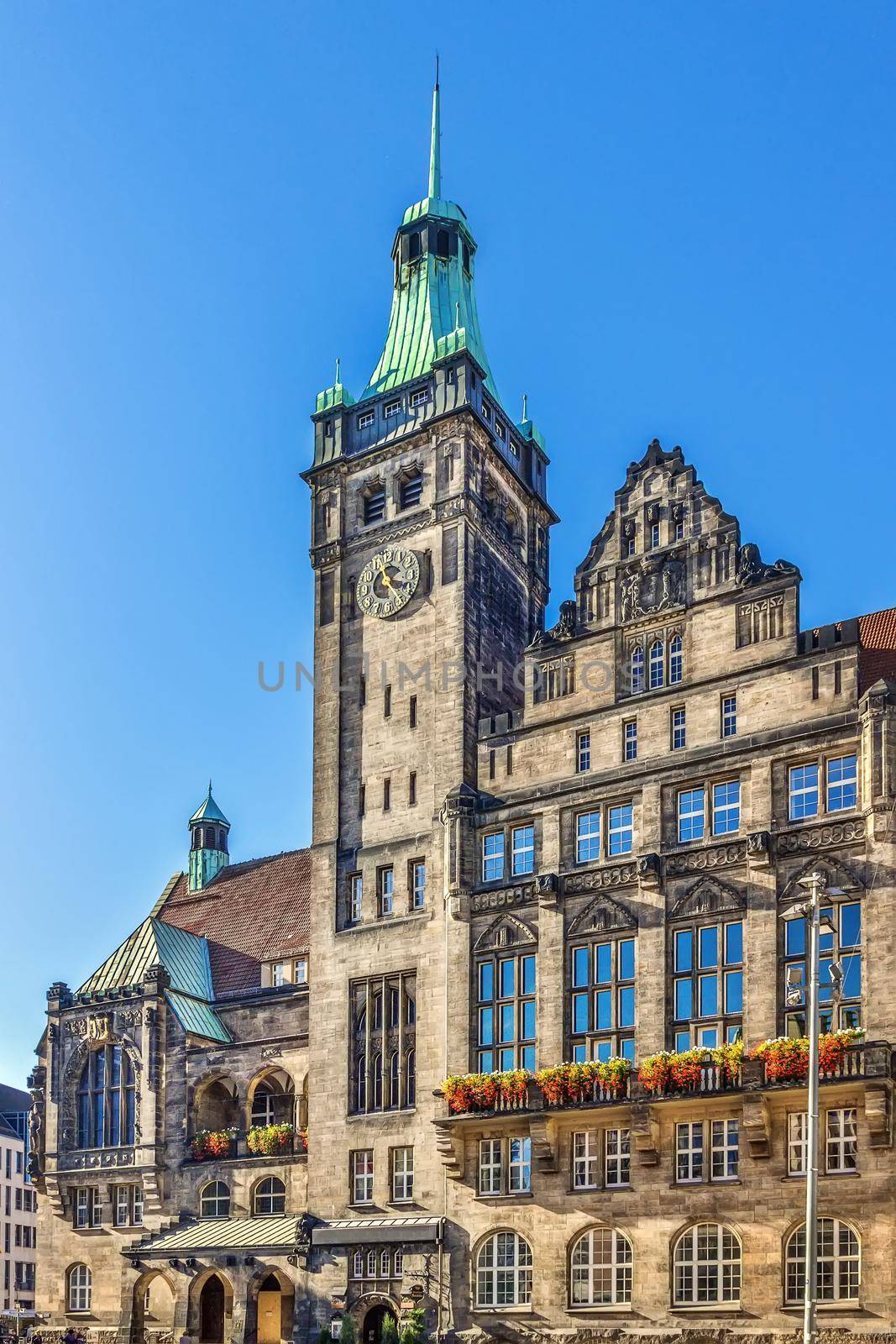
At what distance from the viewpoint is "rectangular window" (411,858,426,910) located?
46.2 m

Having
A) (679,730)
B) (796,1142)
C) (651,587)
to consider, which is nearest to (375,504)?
(651,587)

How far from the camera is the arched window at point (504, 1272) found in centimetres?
4034

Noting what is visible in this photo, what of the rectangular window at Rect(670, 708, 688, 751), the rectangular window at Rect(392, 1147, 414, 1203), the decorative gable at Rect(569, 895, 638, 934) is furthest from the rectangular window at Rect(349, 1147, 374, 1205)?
the rectangular window at Rect(670, 708, 688, 751)

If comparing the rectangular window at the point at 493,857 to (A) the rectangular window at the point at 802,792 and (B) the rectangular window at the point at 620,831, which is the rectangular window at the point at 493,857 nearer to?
(B) the rectangular window at the point at 620,831

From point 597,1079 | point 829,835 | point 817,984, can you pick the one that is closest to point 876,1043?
point 829,835

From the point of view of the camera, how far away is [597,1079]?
131 feet

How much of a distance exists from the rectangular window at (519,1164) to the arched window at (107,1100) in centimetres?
1512

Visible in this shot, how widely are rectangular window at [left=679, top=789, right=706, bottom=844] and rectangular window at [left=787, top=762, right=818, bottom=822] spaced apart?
246 centimetres

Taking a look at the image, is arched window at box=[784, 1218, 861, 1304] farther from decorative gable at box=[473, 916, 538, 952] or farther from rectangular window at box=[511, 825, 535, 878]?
rectangular window at box=[511, 825, 535, 878]

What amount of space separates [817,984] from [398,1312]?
2074cm

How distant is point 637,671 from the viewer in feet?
144

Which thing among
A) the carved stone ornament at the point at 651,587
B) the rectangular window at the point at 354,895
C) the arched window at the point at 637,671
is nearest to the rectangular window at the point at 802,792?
the arched window at the point at 637,671

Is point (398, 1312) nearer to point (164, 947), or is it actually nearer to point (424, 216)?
point (164, 947)

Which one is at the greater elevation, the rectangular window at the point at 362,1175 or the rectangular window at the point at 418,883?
Answer: the rectangular window at the point at 418,883
